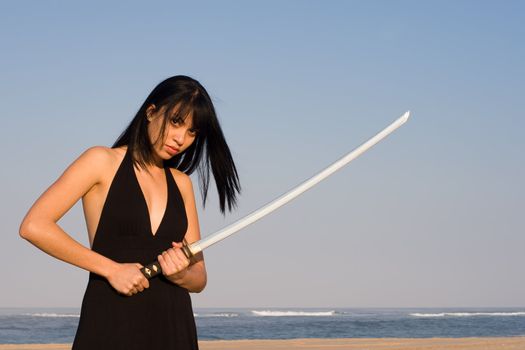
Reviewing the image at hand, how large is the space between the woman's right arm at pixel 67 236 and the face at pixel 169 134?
0.29m

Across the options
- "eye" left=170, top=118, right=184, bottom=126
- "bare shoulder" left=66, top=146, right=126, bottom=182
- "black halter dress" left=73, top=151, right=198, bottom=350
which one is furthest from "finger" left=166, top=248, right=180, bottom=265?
"eye" left=170, top=118, right=184, bottom=126

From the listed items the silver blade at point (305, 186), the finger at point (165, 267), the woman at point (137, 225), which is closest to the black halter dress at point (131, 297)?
the woman at point (137, 225)

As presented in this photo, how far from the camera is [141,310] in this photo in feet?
8.37

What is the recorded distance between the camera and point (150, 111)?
2.70m

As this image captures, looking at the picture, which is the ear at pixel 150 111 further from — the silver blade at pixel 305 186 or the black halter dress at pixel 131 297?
the silver blade at pixel 305 186

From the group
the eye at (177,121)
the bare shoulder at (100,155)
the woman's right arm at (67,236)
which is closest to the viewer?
the woman's right arm at (67,236)

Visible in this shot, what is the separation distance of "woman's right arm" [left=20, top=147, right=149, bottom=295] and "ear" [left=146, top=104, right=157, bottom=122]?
309 mm

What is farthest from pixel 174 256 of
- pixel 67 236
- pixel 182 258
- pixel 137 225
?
pixel 67 236

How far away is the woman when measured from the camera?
2467 mm

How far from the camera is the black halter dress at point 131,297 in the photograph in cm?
251

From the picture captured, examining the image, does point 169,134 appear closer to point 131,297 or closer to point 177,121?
point 177,121

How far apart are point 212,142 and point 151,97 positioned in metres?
0.27

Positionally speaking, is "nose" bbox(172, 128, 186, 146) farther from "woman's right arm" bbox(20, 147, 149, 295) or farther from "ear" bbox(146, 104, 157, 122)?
"woman's right arm" bbox(20, 147, 149, 295)

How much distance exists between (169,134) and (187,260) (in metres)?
0.43
